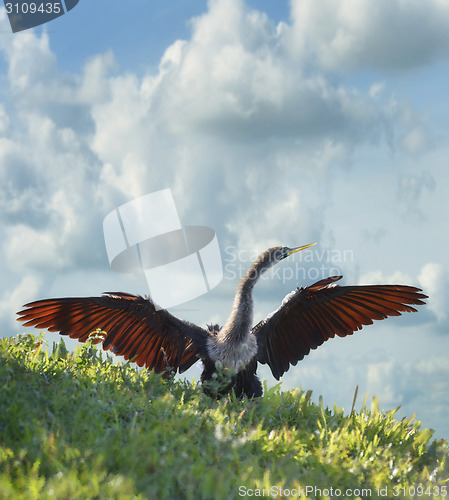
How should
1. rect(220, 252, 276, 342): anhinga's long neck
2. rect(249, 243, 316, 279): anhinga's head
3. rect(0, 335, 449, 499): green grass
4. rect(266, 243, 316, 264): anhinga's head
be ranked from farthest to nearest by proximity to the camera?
rect(266, 243, 316, 264): anhinga's head → rect(249, 243, 316, 279): anhinga's head → rect(220, 252, 276, 342): anhinga's long neck → rect(0, 335, 449, 499): green grass

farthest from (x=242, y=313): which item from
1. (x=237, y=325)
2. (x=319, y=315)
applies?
(x=319, y=315)

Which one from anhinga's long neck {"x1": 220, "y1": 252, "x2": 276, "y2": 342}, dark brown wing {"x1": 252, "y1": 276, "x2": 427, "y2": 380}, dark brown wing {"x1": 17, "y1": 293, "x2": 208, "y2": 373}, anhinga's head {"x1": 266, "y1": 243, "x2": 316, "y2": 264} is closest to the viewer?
anhinga's long neck {"x1": 220, "y1": 252, "x2": 276, "y2": 342}

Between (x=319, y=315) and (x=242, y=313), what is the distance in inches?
56.4

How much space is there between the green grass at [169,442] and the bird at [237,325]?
13.3 inches

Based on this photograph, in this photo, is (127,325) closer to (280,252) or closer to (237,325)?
(237,325)

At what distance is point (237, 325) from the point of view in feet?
23.6

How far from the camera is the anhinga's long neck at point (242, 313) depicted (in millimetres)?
7180

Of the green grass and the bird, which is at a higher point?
the bird

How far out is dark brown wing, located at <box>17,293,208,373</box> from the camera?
290 inches

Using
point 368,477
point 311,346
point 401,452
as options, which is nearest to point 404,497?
point 368,477

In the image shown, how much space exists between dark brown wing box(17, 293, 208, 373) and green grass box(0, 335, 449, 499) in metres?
0.31

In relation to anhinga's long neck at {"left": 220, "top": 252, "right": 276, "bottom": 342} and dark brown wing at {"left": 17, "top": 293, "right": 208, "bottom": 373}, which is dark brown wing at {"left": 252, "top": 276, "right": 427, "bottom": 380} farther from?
dark brown wing at {"left": 17, "top": 293, "right": 208, "bottom": 373}

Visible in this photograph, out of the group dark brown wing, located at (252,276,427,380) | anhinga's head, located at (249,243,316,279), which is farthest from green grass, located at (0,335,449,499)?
anhinga's head, located at (249,243,316,279)

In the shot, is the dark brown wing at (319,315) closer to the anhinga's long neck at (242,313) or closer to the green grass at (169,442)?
the anhinga's long neck at (242,313)
